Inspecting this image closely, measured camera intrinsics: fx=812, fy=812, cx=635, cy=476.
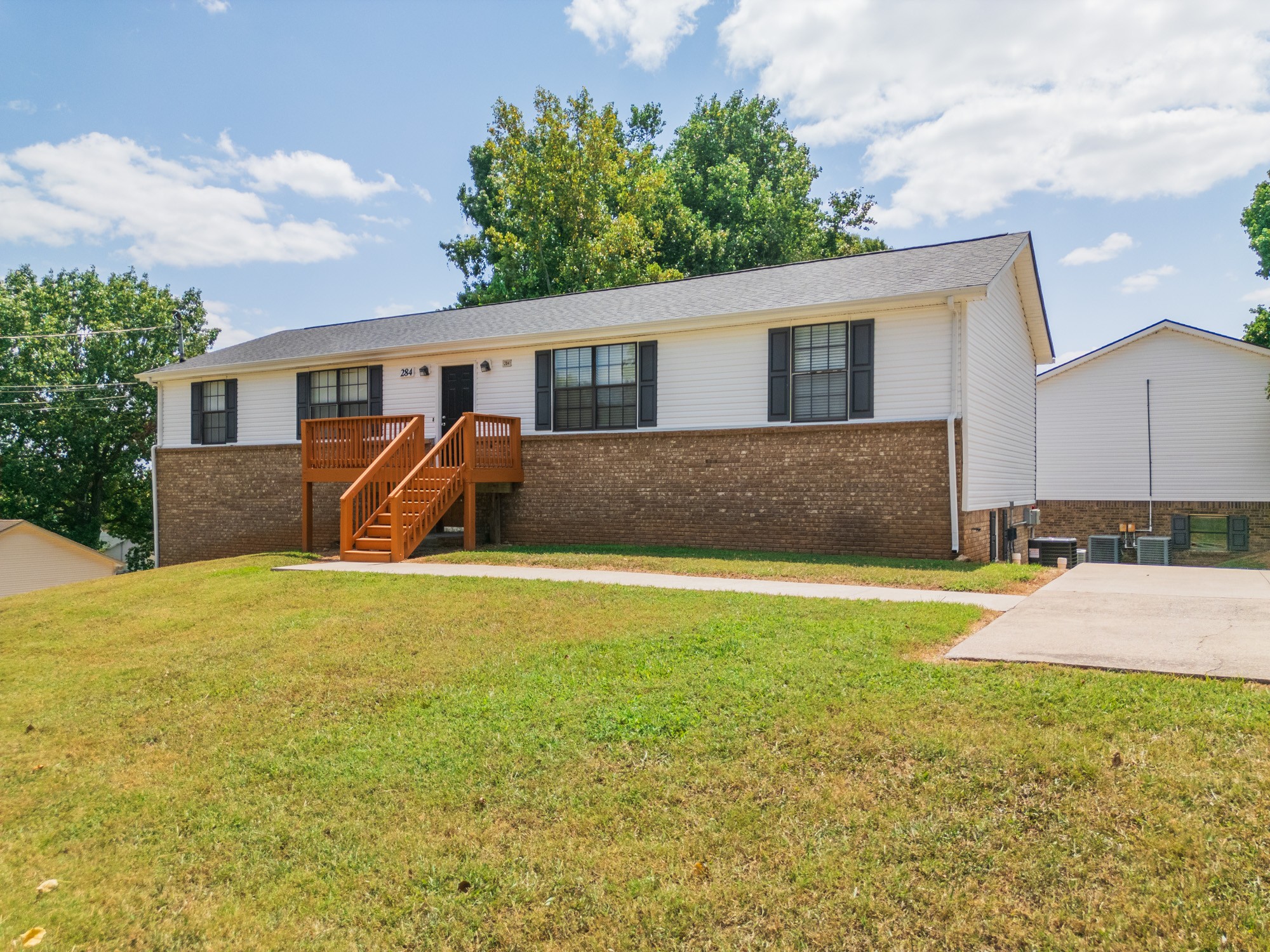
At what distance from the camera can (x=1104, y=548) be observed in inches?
776

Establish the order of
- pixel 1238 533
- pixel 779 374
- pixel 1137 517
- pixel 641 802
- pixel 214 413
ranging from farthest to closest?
1. pixel 1137 517
2. pixel 1238 533
3. pixel 214 413
4. pixel 779 374
5. pixel 641 802

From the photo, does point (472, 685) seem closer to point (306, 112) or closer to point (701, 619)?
point (701, 619)

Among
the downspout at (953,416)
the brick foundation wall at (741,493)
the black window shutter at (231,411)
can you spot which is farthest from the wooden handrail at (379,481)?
the downspout at (953,416)

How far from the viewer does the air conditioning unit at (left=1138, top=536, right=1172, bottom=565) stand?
17812 millimetres

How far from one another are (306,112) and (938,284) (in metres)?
12.8

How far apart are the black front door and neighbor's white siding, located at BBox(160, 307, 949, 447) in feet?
0.37

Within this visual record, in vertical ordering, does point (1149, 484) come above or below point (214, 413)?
below

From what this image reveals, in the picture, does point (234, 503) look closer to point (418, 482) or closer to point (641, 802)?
point (418, 482)

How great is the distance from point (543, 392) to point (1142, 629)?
34.8 ft

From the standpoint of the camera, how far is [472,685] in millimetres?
5469

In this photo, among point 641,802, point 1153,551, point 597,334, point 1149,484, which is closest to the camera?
point 641,802

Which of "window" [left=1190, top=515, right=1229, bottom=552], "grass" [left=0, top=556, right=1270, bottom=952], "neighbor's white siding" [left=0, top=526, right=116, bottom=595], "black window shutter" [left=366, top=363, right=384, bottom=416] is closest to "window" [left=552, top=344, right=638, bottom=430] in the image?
"black window shutter" [left=366, top=363, right=384, bottom=416]

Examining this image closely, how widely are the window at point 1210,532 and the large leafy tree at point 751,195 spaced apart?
17094 mm

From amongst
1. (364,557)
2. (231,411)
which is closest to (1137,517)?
(364,557)
